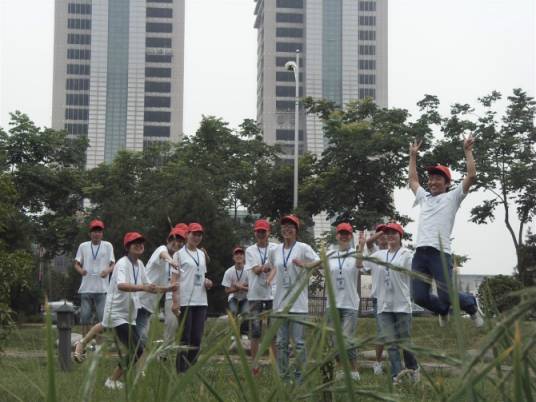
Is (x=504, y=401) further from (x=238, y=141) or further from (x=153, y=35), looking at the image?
(x=153, y=35)

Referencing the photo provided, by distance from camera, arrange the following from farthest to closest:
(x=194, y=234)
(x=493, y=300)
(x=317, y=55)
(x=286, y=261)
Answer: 1. (x=317, y=55)
2. (x=194, y=234)
3. (x=286, y=261)
4. (x=493, y=300)

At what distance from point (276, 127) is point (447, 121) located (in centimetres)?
9465

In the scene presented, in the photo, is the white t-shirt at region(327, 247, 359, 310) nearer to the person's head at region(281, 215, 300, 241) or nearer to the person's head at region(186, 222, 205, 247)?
the person's head at region(281, 215, 300, 241)

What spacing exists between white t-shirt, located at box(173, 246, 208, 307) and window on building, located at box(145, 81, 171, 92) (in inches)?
4758

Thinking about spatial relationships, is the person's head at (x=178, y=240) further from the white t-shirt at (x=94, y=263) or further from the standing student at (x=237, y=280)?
the white t-shirt at (x=94, y=263)

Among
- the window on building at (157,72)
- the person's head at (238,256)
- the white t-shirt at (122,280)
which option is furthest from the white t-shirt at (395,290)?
the window on building at (157,72)

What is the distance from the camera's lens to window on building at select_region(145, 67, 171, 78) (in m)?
128

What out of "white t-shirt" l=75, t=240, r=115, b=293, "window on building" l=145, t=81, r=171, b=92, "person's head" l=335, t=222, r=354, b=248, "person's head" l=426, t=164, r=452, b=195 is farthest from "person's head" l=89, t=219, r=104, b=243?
"window on building" l=145, t=81, r=171, b=92

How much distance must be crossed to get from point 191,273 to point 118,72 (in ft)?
386

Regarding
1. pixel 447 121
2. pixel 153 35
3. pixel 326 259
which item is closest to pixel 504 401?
pixel 326 259

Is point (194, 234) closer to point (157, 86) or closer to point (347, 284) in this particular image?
point (347, 284)

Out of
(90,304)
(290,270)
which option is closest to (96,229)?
(90,304)

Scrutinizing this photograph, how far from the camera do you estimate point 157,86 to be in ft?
422

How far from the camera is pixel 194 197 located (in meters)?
28.7
